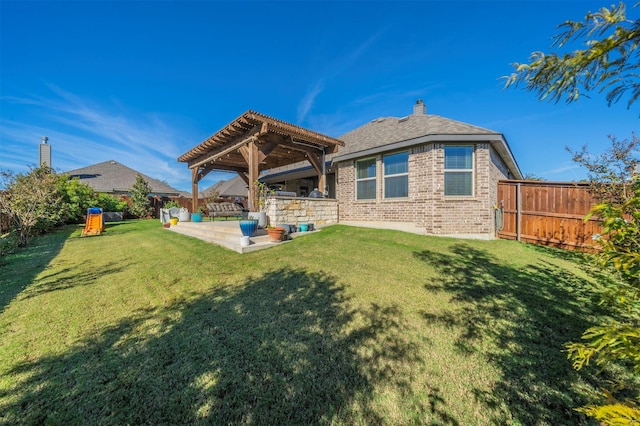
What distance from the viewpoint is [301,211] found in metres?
9.02

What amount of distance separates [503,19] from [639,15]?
9.73 metres

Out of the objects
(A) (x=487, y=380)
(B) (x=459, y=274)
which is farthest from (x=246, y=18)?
(A) (x=487, y=380)

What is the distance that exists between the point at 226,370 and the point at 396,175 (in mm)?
8738

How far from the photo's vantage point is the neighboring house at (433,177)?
8.20m

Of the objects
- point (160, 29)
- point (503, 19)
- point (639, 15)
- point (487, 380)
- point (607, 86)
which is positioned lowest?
point (487, 380)

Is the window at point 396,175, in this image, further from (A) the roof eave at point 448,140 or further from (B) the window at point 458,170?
(B) the window at point 458,170

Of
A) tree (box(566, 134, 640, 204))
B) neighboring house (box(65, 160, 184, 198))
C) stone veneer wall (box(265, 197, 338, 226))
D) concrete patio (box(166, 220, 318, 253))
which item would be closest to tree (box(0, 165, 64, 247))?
concrete patio (box(166, 220, 318, 253))

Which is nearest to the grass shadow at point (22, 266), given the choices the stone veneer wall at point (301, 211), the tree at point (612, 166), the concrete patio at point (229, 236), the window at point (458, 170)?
the concrete patio at point (229, 236)

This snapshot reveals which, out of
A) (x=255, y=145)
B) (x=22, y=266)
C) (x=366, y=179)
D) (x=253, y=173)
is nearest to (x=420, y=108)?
(x=366, y=179)

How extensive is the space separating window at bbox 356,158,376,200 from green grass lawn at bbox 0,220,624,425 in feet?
17.8

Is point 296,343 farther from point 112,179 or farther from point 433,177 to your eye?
point 112,179

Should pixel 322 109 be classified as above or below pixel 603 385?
above

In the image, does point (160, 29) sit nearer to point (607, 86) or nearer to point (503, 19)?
point (503, 19)

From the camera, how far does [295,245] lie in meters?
6.76
